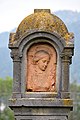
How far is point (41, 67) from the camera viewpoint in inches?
779

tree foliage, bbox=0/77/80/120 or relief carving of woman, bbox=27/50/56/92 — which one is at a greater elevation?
tree foliage, bbox=0/77/80/120

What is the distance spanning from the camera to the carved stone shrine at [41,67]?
63.8 feet

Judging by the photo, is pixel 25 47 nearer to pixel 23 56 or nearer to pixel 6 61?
pixel 23 56

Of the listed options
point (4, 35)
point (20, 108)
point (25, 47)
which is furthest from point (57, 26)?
point (4, 35)

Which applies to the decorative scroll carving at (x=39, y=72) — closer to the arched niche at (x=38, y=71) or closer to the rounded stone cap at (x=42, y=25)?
the arched niche at (x=38, y=71)

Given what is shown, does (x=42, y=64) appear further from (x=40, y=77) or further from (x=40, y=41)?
(x=40, y=41)

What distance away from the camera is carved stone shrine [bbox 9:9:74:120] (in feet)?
63.8

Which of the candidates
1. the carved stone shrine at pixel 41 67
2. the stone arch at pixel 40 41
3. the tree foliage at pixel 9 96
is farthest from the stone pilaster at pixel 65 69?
the tree foliage at pixel 9 96

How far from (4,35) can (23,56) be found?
16858 centimetres

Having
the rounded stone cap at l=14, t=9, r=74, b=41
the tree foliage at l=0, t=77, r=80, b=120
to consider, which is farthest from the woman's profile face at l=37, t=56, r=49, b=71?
the tree foliage at l=0, t=77, r=80, b=120

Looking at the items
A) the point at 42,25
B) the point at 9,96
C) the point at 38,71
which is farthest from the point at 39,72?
the point at 9,96

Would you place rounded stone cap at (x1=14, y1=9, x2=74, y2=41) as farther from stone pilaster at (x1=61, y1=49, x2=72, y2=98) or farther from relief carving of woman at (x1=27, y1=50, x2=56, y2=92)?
relief carving of woman at (x1=27, y1=50, x2=56, y2=92)

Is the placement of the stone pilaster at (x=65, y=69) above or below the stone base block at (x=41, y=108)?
above

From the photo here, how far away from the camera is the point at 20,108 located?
19.4m
